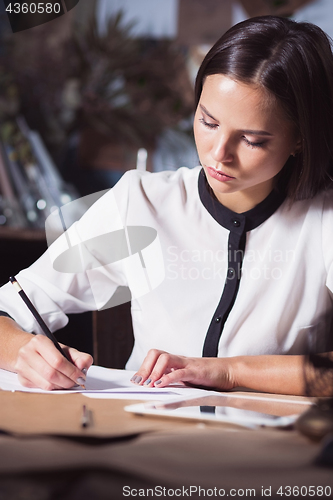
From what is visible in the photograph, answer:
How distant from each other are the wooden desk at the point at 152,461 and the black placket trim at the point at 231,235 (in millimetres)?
356

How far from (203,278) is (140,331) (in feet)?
0.47

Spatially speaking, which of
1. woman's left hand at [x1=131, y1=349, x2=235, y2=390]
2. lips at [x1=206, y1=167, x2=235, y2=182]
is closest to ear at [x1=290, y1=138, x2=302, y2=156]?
lips at [x1=206, y1=167, x2=235, y2=182]

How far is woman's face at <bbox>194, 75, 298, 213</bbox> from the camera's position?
67 centimetres

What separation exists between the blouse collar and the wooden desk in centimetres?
45

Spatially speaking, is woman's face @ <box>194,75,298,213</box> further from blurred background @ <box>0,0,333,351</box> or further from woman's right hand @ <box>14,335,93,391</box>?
blurred background @ <box>0,0,333,351</box>

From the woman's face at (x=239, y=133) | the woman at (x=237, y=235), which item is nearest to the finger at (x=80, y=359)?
the woman at (x=237, y=235)

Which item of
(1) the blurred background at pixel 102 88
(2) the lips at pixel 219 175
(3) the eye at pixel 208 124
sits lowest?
(2) the lips at pixel 219 175

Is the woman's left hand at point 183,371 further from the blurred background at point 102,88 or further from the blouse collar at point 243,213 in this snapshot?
the blurred background at point 102,88

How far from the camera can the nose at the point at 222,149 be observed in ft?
2.21

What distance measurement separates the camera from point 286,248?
836 millimetres

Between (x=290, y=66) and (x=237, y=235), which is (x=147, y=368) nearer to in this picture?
(x=237, y=235)

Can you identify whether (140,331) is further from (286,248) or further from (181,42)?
(181,42)

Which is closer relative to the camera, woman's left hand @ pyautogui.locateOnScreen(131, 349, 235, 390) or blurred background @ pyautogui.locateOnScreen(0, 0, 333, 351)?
woman's left hand @ pyautogui.locateOnScreen(131, 349, 235, 390)

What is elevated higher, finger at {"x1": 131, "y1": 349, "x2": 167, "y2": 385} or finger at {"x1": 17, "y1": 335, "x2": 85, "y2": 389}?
finger at {"x1": 17, "y1": 335, "x2": 85, "y2": 389}
